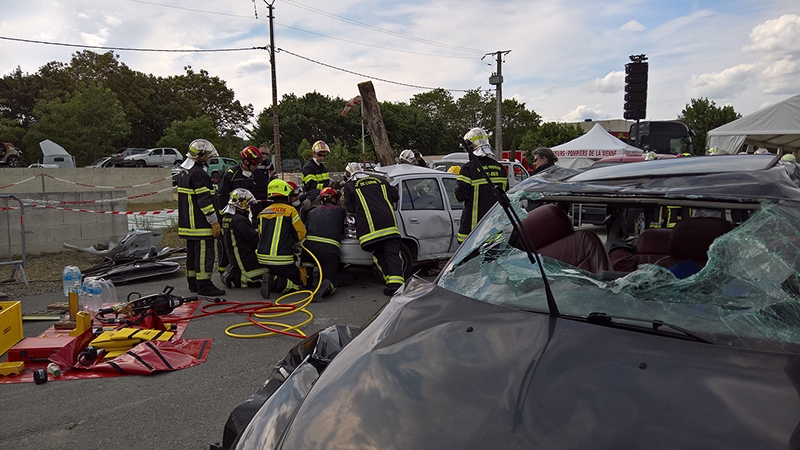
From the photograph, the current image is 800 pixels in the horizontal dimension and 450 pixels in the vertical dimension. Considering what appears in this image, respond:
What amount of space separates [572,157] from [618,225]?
1691cm

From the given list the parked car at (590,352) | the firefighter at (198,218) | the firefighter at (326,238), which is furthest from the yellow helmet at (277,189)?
the parked car at (590,352)

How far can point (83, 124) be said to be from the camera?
3328 centimetres

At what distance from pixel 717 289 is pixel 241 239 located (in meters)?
6.37

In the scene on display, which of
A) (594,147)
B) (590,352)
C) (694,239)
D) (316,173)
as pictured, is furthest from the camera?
(594,147)

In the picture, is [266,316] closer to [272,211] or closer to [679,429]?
[272,211]

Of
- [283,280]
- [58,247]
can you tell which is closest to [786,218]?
[283,280]

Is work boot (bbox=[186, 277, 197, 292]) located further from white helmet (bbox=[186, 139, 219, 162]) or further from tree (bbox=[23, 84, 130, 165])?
tree (bbox=[23, 84, 130, 165])

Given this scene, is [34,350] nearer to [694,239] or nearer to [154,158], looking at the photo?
[694,239]

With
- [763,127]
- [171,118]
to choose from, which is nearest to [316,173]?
[763,127]

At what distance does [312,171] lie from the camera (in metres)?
8.72

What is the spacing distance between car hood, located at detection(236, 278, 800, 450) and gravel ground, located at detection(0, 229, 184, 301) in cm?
704

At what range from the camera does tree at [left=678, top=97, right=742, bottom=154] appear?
39.2 metres

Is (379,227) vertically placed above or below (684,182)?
below

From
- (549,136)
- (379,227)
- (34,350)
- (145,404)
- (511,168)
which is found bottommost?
(145,404)
